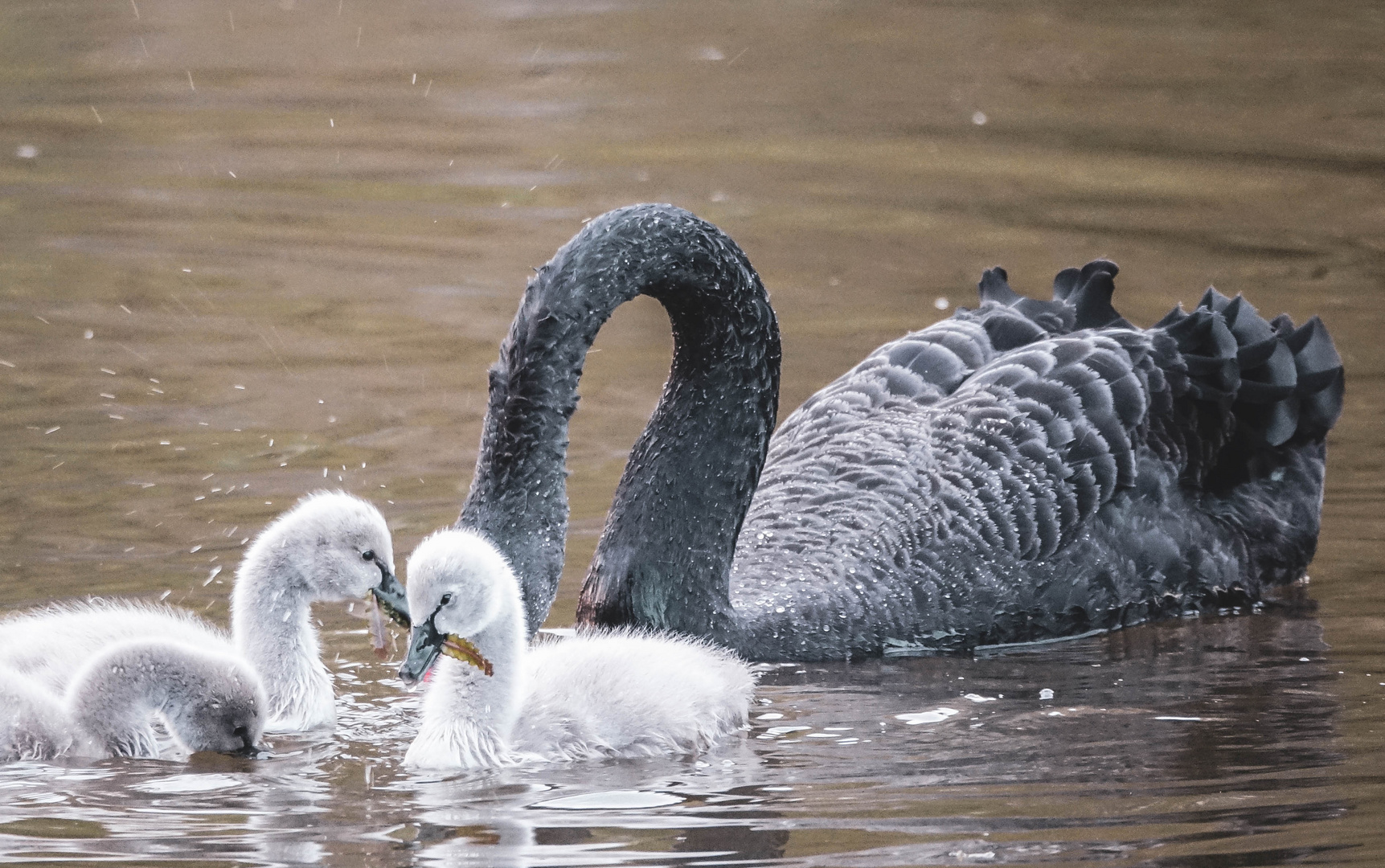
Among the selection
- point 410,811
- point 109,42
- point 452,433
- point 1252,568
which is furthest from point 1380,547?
point 109,42

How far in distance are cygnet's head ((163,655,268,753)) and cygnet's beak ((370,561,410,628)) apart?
1.30 feet

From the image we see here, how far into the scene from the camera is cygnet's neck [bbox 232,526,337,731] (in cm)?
523

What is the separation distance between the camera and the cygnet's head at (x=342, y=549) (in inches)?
206

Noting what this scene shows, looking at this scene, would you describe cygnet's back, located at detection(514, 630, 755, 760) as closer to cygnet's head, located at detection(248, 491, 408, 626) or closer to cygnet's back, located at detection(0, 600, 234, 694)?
cygnet's head, located at detection(248, 491, 408, 626)

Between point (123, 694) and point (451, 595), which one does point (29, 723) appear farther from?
point (451, 595)

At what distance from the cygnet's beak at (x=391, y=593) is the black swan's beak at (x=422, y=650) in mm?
466

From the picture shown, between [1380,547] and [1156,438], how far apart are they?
884 millimetres

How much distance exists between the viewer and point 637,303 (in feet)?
33.8

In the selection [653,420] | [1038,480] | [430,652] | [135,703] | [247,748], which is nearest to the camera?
[430,652]

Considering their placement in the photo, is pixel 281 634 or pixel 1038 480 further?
pixel 1038 480

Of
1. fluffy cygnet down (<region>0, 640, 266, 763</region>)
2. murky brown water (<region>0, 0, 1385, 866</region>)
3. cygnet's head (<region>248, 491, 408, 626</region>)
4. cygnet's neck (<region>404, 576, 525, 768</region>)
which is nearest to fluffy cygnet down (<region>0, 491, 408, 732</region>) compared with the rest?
cygnet's head (<region>248, 491, 408, 626</region>)

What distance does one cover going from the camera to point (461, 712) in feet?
15.9

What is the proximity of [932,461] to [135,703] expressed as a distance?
2355 mm

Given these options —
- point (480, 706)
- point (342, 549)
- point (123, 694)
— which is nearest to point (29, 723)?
point (123, 694)
